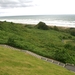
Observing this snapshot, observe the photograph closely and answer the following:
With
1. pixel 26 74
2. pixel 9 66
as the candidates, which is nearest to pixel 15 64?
pixel 9 66

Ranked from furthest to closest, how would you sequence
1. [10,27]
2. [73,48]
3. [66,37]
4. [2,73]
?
[66,37] → [10,27] → [73,48] → [2,73]

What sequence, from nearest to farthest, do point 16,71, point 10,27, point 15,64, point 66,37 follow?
point 16,71
point 15,64
point 10,27
point 66,37

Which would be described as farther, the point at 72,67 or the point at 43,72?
the point at 72,67

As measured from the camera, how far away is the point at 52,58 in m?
38.1

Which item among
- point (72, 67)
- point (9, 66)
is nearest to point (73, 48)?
point (72, 67)

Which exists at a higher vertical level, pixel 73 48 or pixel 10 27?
pixel 10 27

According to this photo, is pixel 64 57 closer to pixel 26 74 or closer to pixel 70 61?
pixel 70 61

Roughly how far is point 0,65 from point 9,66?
123cm

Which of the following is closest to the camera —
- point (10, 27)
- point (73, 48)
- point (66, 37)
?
point (73, 48)

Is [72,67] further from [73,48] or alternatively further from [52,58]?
[73,48]

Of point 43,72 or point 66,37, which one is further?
point 66,37

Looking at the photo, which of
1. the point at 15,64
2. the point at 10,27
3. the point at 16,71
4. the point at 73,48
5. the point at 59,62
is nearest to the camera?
the point at 16,71

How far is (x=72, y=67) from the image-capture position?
3338 cm

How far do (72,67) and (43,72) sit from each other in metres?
11.3
